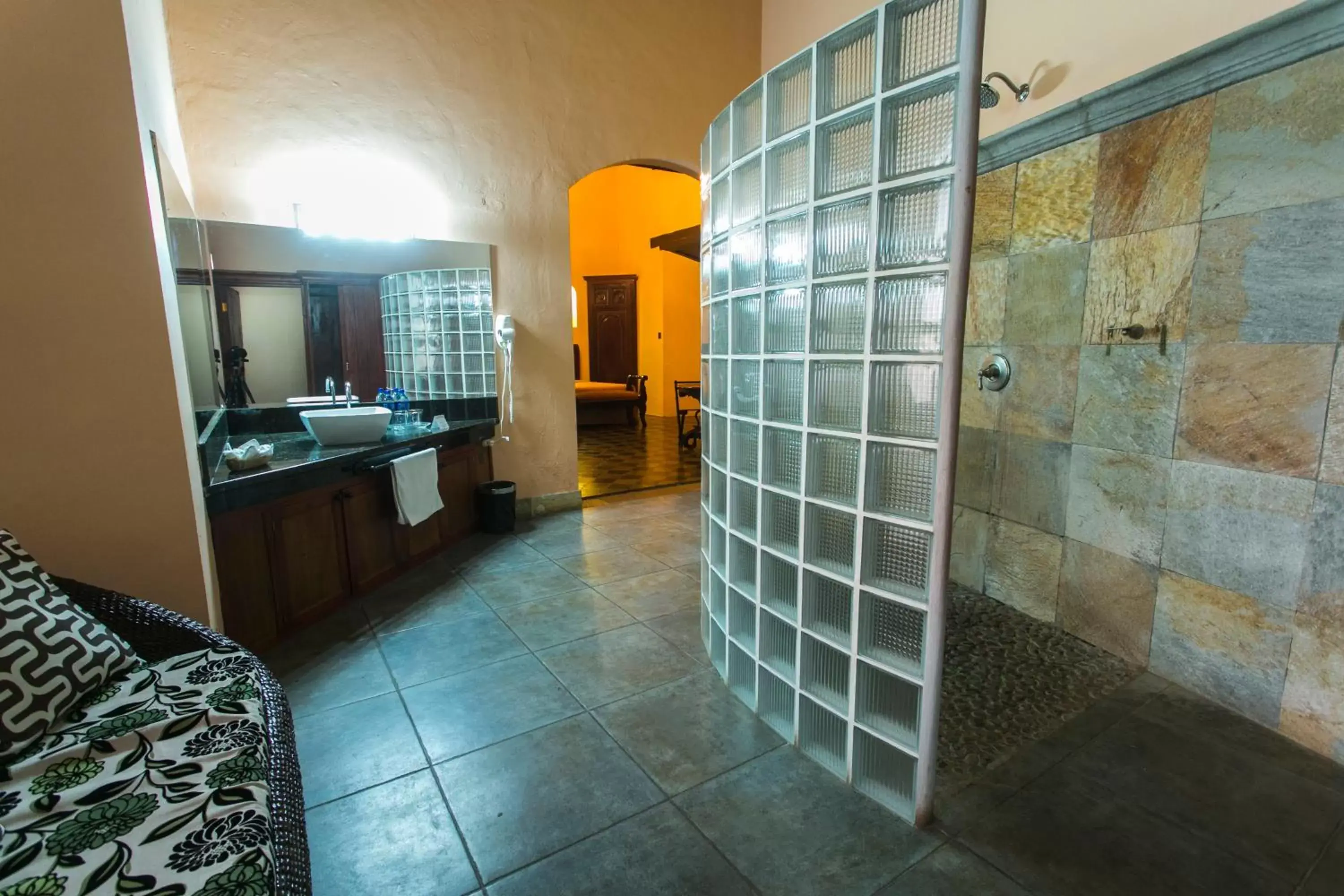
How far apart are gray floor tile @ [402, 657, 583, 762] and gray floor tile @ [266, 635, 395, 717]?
199mm

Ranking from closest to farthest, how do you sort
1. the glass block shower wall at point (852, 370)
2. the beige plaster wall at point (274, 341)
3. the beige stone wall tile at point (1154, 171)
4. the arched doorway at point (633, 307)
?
the glass block shower wall at point (852, 370), the beige stone wall tile at point (1154, 171), the beige plaster wall at point (274, 341), the arched doorway at point (633, 307)

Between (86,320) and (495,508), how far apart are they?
105 inches

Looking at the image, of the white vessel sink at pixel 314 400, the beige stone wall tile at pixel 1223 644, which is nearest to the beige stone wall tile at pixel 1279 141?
the beige stone wall tile at pixel 1223 644

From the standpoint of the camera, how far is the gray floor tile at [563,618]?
2719 mm

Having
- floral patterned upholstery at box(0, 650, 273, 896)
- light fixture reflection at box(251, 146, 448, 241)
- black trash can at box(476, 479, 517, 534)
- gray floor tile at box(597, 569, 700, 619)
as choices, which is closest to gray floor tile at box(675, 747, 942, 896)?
floral patterned upholstery at box(0, 650, 273, 896)

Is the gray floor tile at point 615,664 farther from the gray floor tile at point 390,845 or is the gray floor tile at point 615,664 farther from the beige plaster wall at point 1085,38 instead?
the beige plaster wall at point 1085,38

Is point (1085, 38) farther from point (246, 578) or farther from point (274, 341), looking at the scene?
point (274, 341)

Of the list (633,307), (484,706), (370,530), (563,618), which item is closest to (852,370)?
(484,706)

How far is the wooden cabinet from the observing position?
238cm

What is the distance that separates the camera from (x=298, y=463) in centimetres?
270

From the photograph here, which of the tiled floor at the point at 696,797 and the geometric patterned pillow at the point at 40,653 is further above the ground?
the geometric patterned pillow at the point at 40,653

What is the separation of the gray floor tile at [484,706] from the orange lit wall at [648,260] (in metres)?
7.55

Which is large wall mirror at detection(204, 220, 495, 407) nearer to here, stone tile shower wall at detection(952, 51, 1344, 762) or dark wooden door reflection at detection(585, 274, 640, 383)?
stone tile shower wall at detection(952, 51, 1344, 762)

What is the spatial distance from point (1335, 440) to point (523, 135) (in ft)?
14.7
